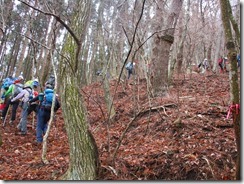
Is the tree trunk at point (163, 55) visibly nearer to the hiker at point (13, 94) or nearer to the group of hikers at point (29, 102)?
the group of hikers at point (29, 102)

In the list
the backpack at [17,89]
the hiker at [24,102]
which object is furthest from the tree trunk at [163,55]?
the backpack at [17,89]

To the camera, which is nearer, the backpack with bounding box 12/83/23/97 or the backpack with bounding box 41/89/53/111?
the backpack with bounding box 41/89/53/111

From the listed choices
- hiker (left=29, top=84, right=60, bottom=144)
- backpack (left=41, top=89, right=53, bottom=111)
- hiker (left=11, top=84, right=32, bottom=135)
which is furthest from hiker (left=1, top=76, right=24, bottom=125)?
backpack (left=41, top=89, right=53, bottom=111)

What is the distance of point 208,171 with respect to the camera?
15.2 ft

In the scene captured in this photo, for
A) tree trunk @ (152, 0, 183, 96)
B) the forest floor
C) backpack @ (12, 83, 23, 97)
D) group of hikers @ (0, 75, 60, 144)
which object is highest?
tree trunk @ (152, 0, 183, 96)

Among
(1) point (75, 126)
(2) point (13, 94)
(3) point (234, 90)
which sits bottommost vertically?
(1) point (75, 126)

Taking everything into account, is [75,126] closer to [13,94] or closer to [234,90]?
[234,90]

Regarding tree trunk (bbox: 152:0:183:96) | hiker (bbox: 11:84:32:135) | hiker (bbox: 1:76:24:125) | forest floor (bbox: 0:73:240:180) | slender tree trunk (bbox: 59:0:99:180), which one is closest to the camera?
slender tree trunk (bbox: 59:0:99:180)

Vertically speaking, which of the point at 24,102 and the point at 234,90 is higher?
the point at 234,90

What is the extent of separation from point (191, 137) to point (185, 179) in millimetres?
1450

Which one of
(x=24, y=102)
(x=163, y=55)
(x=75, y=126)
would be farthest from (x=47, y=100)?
(x=163, y=55)

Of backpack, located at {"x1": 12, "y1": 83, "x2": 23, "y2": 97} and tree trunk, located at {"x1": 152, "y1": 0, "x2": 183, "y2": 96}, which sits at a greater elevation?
tree trunk, located at {"x1": 152, "y1": 0, "x2": 183, "y2": 96}

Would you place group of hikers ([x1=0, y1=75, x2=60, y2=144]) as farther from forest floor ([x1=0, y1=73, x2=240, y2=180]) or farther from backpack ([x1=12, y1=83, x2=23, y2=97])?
forest floor ([x1=0, y1=73, x2=240, y2=180])

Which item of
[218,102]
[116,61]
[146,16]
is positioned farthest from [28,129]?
[116,61]
